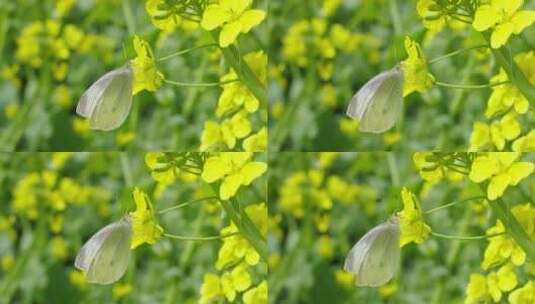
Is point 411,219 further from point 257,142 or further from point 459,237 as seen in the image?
point 257,142

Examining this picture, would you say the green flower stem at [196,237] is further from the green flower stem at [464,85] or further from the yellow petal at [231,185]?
the green flower stem at [464,85]

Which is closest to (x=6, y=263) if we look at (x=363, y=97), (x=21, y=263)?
(x=21, y=263)

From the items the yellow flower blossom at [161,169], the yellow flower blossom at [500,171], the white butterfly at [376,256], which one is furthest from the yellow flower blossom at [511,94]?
the yellow flower blossom at [161,169]

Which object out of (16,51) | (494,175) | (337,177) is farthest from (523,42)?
(16,51)

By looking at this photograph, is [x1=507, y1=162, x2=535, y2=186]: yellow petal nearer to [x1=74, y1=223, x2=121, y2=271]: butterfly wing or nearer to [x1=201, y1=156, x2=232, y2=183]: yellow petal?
[x1=201, y1=156, x2=232, y2=183]: yellow petal

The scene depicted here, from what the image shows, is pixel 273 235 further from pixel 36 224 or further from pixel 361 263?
pixel 36 224

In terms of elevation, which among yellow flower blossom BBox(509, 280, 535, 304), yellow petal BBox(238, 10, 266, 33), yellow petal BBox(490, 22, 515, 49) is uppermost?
yellow petal BBox(238, 10, 266, 33)

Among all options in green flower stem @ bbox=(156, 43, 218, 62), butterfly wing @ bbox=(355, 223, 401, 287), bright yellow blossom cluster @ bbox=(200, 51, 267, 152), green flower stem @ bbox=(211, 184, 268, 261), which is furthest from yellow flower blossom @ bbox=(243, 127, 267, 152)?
butterfly wing @ bbox=(355, 223, 401, 287)
